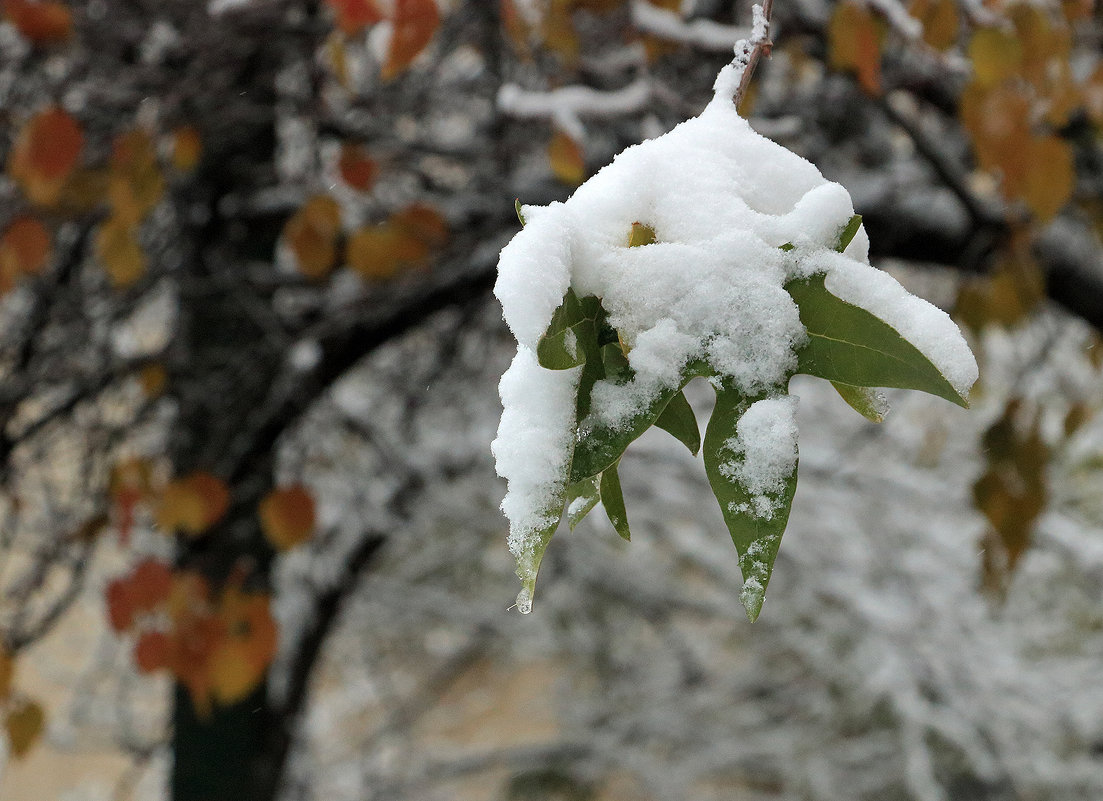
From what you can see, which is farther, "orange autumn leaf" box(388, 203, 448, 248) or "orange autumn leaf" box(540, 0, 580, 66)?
"orange autumn leaf" box(388, 203, 448, 248)

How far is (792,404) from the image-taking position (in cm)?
53

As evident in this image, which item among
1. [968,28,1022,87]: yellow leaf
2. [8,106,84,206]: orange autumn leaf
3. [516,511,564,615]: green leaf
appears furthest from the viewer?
[8,106,84,206]: orange autumn leaf

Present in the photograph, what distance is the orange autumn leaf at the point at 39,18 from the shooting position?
1.97 meters

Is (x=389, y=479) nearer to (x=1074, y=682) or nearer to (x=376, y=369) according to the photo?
(x=376, y=369)

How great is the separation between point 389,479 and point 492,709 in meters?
3.24

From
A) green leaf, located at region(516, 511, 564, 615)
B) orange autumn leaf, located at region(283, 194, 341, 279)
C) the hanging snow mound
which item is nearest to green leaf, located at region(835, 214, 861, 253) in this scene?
the hanging snow mound

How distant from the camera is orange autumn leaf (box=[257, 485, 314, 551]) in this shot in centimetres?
232

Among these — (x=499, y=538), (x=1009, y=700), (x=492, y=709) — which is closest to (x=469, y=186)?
(x=499, y=538)

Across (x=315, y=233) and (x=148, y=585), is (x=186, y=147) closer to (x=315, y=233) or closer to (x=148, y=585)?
(x=315, y=233)

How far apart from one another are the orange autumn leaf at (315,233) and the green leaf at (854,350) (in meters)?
1.91

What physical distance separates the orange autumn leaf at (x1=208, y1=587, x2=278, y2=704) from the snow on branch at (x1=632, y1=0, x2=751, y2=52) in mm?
1499

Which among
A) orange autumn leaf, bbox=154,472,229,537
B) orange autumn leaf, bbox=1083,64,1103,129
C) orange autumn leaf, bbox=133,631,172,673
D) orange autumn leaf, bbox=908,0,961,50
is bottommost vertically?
orange autumn leaf, bbox=133,631,172,673

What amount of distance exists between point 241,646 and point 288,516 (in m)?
0.31

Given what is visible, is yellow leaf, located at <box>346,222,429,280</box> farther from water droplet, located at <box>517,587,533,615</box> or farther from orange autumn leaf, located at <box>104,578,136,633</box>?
water droplet, located at <box>517,587,533,615</box>
